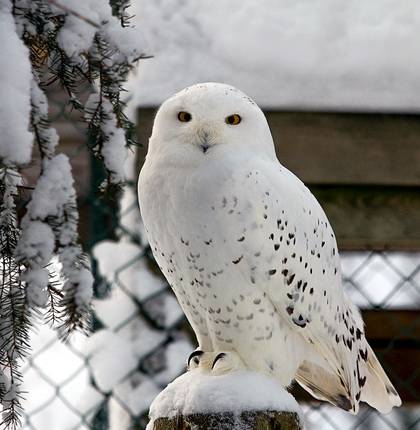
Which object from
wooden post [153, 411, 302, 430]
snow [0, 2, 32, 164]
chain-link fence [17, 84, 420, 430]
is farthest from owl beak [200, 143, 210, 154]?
chain-link fence [17, 84, 420, 430]

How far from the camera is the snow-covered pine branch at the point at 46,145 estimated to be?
3.76ft

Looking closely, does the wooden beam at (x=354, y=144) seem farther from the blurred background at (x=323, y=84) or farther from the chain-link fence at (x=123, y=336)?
the chain-link fence at (x=123, y=336)

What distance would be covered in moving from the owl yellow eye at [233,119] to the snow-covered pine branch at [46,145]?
280 millimetres

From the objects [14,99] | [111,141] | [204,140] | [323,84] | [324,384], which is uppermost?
A: [14,99]

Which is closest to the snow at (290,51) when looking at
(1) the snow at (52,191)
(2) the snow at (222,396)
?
(2) the snow at (222,396)

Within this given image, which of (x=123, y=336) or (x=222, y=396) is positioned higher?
(x=222, y=396)

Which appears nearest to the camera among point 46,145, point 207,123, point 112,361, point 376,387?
point 46,145

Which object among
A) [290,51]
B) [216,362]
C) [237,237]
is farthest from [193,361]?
[290,51]

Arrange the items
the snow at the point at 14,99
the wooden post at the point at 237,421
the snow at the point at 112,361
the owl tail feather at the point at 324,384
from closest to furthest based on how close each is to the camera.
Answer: the snow at the point at 14,99
the wooden post at the point at 237,421
the owl tail feather at the point at 324,384
the snow at the point at 112,361

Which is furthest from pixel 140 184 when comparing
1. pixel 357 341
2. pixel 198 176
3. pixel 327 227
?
pixel 357 341

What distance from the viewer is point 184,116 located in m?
1.63

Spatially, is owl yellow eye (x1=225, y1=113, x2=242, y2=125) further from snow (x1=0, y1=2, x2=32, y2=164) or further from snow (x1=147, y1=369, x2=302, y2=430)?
snow (x1=0, y1=2, x2=32, y2=164)

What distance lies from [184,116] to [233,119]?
0.07m

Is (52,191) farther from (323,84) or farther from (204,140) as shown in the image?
(323,84)
